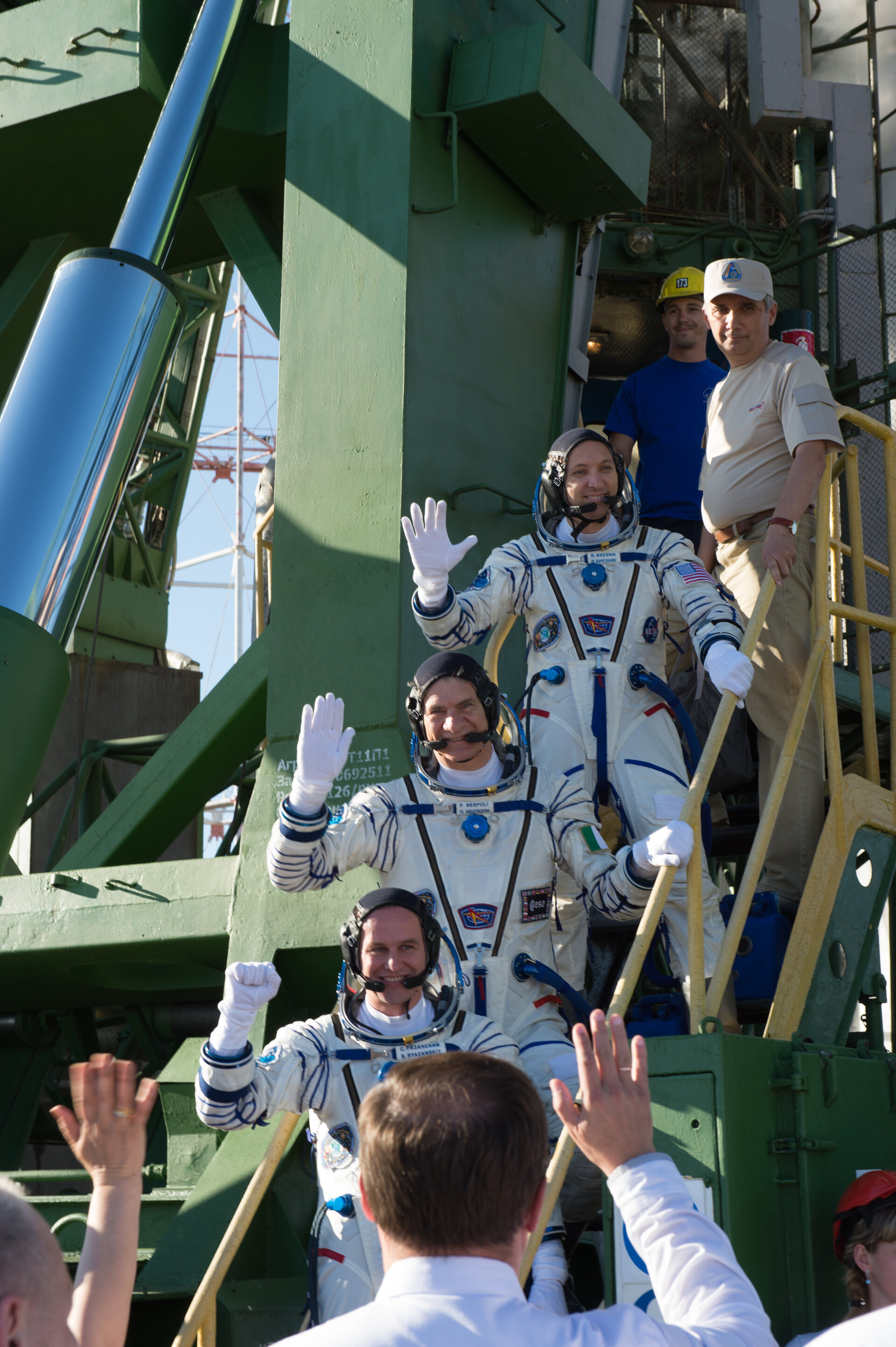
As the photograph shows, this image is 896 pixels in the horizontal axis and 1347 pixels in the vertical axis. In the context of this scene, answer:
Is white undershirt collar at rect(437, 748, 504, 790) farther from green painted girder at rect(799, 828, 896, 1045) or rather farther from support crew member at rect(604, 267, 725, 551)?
support crew member at rect(604, 267, 725, 551)

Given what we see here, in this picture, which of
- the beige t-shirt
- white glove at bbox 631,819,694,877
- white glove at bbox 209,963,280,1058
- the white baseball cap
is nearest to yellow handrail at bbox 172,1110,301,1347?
white glove at bbox 209,963,280,1058

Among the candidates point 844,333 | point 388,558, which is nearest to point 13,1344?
point 388,558

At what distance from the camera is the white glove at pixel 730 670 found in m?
4.35

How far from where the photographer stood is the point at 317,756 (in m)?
4.10

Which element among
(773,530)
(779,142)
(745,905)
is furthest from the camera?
(779,142)

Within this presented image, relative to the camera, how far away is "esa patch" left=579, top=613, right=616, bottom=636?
4871mm

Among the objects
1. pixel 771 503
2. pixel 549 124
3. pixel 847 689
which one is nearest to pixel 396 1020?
pixel 771 503

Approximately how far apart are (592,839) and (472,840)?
Answer: 0.36m

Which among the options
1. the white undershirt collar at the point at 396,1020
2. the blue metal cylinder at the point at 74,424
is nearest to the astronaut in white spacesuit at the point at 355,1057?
the white undershirt collar at the point at 396,1020

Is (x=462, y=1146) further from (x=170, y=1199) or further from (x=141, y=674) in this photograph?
(x=141, y=674)

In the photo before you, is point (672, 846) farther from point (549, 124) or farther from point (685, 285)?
point (549, 124)

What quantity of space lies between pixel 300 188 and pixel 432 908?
11.8 feet

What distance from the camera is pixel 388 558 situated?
580 cm

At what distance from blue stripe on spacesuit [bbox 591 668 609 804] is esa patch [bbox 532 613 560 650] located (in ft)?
0.87
